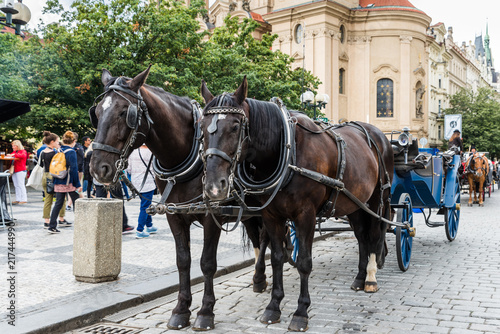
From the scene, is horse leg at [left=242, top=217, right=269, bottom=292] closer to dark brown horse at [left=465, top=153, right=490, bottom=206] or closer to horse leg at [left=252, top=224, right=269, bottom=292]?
horse leg at [left=252, top=224, right=269, bottom=292]

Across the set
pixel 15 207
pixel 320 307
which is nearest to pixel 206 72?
pixel 15 207

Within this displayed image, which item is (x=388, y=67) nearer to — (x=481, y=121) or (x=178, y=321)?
(x=481, y=121)

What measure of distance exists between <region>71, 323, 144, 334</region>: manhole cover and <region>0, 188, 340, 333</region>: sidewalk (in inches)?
4.0

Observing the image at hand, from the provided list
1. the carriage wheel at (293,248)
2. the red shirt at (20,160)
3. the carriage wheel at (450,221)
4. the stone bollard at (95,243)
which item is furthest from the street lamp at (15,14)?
the carriage wheel at (450,221)

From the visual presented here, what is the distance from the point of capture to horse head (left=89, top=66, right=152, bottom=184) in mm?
3893

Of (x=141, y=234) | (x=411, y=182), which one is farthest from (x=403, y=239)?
(x=141, y=234)

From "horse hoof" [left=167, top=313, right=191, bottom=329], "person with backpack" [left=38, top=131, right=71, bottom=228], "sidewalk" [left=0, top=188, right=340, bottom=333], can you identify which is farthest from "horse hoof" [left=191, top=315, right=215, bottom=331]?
"person with backpack" [left=38, top=131, right=71, bottom=228]

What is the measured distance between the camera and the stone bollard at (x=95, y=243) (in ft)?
19.6

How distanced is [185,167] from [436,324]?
277cm

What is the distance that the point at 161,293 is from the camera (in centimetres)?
575

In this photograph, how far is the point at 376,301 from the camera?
5.51m

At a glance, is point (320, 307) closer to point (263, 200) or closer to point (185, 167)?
point (263, 200)

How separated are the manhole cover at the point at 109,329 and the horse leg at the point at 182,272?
335mm

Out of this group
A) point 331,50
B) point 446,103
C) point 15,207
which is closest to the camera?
point 15,207
